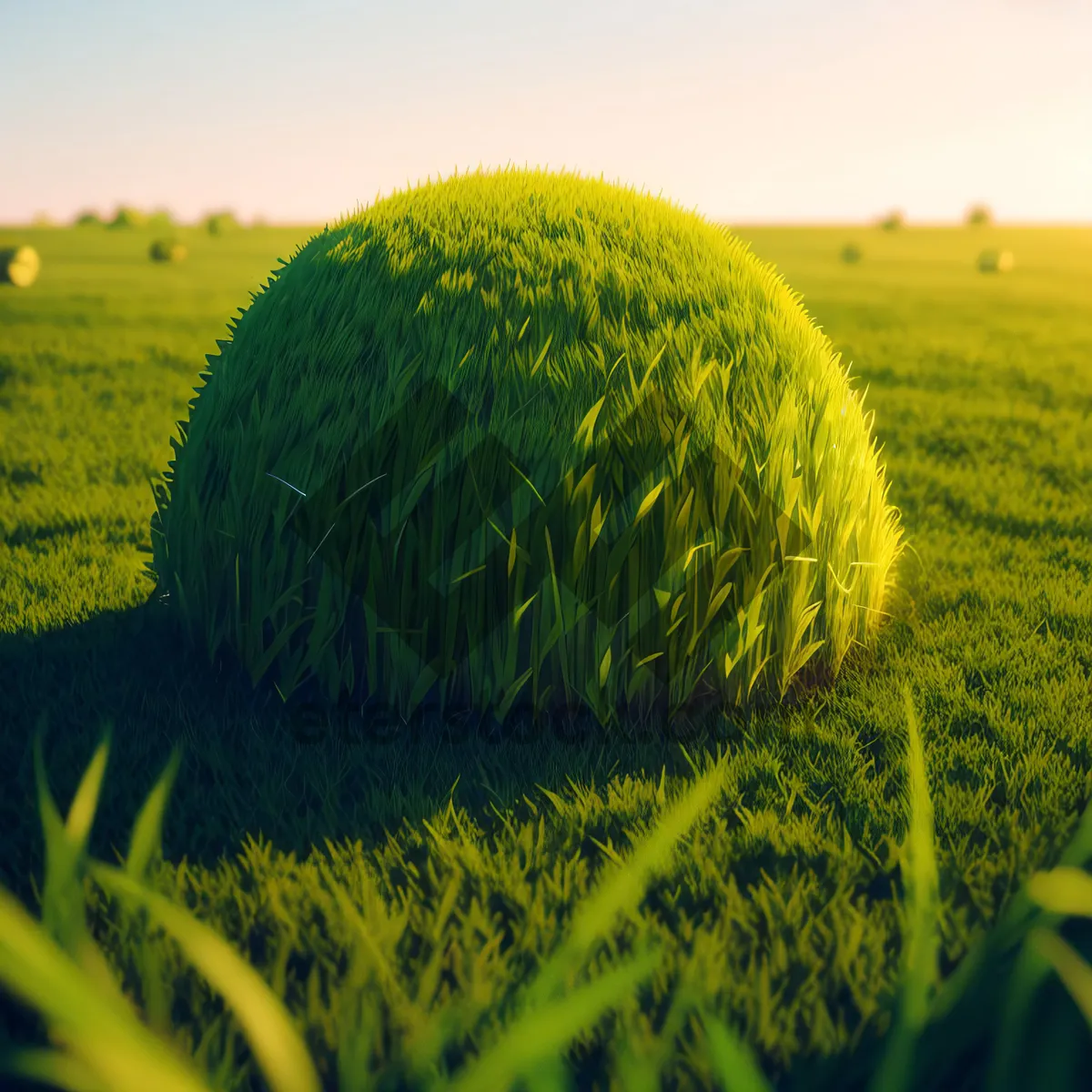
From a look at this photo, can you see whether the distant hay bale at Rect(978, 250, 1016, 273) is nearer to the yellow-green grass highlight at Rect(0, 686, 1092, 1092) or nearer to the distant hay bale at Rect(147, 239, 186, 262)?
the distant hay bale at Rect(147, 239, 186, 262)

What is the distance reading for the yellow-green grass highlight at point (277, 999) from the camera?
178 centimetres

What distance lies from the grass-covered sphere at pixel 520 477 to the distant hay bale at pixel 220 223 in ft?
143

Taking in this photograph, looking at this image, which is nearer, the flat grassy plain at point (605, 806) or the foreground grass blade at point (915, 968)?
the foreground grass blade at point (915, 968)

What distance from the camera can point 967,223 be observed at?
6172 centimetres

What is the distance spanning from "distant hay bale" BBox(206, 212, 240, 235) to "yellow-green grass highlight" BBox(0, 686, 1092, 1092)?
4516 cm

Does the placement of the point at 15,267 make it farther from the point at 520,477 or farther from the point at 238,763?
the point at 520,477

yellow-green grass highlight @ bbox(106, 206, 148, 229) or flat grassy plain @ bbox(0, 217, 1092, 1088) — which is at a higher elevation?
yellow-green grass highlight @ bbox(106, 206, 148, 229)

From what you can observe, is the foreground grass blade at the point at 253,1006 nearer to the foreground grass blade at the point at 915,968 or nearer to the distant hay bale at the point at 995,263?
the foreground grass blade at the point at 915,968

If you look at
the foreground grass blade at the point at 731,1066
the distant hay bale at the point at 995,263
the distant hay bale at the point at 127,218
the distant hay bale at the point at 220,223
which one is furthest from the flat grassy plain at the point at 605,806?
the distant hay bale at the point at 127,218

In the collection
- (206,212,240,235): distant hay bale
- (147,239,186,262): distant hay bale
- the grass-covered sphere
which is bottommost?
the grass-covered sphere

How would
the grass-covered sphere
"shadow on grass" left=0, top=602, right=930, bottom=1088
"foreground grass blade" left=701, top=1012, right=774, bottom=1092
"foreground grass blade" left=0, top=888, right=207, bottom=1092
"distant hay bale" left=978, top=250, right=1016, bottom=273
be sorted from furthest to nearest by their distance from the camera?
"distant hay bale" left=978, top=250, right=1016, bottom=273
the grass-covered sphere
"shadow on grass" left=0, top=602, right=930, bottom=1088
"foreground grass blade" left=701, top=1012, right=774, bottom=1092
"foreground grass blade" left=0, top=888, right=207, bottom=1092

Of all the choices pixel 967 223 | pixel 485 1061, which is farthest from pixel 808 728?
pixel 967 223

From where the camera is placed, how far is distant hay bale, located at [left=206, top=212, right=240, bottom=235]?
143 ft

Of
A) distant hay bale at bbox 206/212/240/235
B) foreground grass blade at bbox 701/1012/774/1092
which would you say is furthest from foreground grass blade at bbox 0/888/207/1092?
distant hay bale at bbox 206/212/240/235
